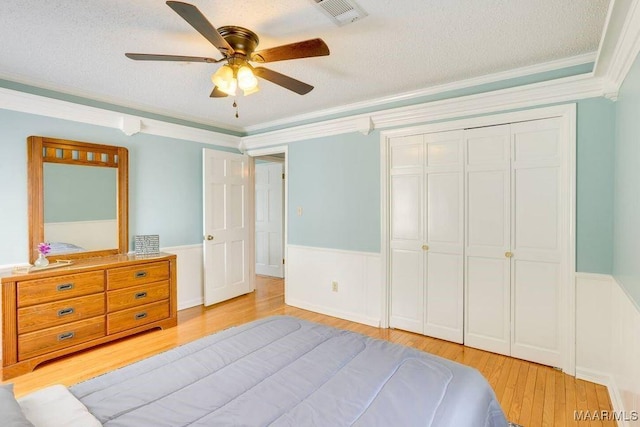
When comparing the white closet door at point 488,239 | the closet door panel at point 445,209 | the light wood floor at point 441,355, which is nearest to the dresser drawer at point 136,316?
the light wood floor at point 441,355

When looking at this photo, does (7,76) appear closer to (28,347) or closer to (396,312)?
(28,347)

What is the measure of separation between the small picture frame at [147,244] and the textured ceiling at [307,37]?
1.50 metres

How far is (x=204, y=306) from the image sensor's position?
4125mm

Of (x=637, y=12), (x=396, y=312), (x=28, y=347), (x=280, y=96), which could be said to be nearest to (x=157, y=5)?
(x=280, y=96)

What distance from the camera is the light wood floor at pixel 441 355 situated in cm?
206

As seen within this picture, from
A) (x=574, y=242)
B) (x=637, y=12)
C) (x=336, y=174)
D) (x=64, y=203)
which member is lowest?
(x=574, y=242)

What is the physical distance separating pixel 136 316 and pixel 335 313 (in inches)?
82.6

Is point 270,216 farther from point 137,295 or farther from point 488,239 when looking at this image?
point 488,239

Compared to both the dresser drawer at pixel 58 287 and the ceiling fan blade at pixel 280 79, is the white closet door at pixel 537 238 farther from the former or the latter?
the dresser drawer at pixel 58 287

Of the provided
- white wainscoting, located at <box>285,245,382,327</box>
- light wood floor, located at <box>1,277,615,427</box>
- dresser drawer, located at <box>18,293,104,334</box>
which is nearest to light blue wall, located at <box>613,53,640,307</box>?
light wood floor, located at <box>1,277,615,427</box>

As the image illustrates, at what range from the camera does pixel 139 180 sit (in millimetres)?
3664

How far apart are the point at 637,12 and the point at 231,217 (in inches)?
162

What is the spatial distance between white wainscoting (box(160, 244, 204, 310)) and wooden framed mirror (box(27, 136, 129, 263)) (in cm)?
67

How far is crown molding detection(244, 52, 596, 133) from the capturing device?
2.46 metres
